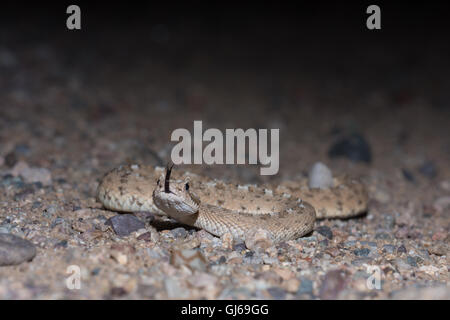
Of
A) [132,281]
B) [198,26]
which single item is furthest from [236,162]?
[198,26]

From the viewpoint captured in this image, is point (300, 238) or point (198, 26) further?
point (198, 26)

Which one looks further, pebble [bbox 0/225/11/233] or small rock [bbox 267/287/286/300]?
pebble [bbox 0/225/11/233]

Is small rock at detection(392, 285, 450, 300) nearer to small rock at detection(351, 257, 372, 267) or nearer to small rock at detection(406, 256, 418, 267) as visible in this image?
small rock at detection(351, 257, 372, 267)

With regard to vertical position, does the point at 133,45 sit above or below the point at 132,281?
above

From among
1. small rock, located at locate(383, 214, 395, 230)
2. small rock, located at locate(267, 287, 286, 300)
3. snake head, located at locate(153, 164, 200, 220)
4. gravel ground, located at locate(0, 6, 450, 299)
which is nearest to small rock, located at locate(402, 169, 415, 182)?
gravel ground, located at locate(0, 6, 450, 299)

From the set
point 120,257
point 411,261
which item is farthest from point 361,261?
point 120,257

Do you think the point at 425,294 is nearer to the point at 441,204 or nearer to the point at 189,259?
the point at 189,259
